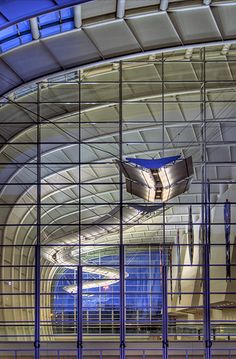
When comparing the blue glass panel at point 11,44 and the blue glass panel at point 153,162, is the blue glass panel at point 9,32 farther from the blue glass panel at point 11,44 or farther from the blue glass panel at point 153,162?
the blue glass panel at point 153,162

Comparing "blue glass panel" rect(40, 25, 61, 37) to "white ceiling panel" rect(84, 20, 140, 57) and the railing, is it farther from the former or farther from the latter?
the railing

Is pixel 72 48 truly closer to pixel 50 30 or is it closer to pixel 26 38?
pixel 50 30

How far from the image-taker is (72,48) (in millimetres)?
31875

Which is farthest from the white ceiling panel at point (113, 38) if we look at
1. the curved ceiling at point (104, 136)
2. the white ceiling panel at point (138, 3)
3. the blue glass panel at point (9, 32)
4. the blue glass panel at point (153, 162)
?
the blue glass panel at point (153, 162)

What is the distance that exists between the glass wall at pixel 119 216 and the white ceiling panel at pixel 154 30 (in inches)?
95.8

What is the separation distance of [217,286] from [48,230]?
6333mm

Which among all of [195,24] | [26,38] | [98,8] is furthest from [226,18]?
[26,38]

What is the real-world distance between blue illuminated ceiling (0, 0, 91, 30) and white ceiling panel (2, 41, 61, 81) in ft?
23.5

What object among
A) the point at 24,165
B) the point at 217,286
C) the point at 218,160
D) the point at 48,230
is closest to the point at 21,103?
the point at 24,165

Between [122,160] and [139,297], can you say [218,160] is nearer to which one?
[122,160]

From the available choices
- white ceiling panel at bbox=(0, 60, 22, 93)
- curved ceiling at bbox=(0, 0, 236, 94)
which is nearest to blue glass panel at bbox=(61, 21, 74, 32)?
curved ceiling at bbox=(0, 0, 236, 94)

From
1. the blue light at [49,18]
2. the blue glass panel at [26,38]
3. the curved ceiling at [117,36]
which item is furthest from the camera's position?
the blue glass panel at [26,38]

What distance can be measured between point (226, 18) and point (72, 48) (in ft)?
17.1

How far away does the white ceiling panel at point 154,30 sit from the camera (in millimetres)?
30403
